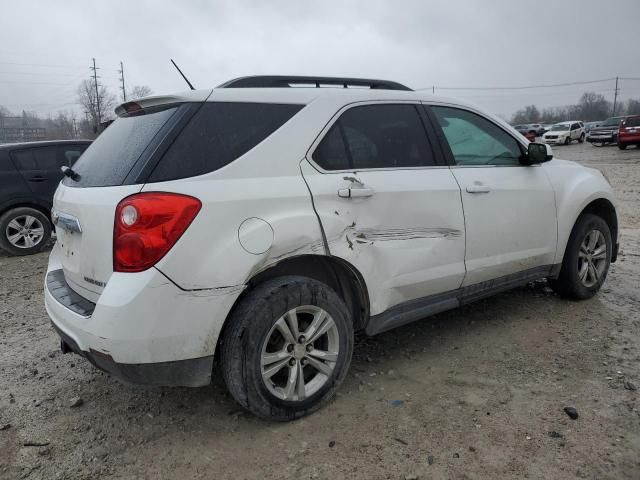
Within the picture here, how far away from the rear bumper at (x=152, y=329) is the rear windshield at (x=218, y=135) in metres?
0.52

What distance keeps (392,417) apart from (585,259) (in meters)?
2.65

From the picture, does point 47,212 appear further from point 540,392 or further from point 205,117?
point 540,392

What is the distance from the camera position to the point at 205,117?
2521 mm

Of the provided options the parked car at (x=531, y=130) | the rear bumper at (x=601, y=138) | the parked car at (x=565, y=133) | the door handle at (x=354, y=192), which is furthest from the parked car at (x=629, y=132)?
the door handle at (x=354, y=192)

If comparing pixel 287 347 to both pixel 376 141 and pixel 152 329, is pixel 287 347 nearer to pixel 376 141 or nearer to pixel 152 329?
pixel 152 329

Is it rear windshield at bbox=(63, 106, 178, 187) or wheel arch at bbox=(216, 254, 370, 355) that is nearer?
rear windshield at bbox=(63, 106, 178, 187)

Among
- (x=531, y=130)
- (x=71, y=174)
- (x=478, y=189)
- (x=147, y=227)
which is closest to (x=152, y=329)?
(x=147, y=227)

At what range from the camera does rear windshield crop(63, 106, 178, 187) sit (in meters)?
2.48

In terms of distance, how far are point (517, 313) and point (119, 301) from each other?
3.26m

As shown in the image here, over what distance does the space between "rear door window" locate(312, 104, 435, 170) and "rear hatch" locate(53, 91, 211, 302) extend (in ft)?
2.46

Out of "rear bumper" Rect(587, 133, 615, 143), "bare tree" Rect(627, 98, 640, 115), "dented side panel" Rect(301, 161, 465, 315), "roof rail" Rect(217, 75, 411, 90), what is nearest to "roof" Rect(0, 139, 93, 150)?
"roof rail" Rect(217, 75, 411, 90)

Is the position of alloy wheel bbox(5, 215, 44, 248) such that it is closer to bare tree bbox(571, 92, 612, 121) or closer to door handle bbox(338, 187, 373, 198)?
door handle bbox(338, 187, 373, 198)

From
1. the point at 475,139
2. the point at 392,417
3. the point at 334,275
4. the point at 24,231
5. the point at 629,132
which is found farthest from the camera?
the point at 629,132

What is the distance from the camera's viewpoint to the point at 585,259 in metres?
4.39
